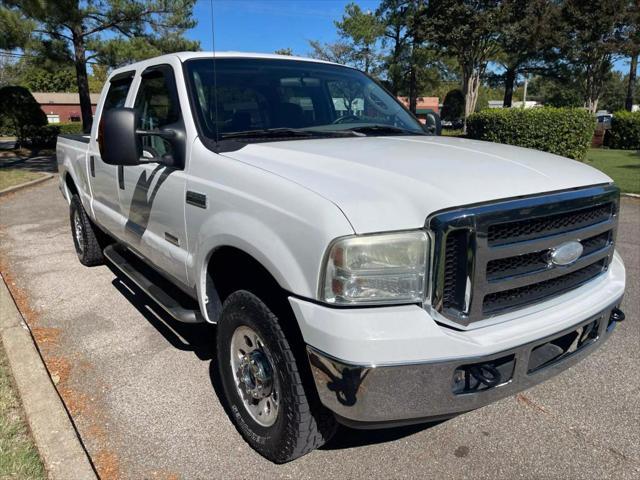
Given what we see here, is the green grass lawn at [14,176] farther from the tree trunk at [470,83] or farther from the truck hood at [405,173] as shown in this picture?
the tree trunk at [470,83]

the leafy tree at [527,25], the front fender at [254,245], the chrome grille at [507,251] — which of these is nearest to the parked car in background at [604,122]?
the leafy tree at [527,25]

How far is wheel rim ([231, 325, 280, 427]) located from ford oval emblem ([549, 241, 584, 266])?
4.33 ft

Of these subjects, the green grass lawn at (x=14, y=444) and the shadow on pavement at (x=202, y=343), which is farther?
the shadow on pavement at (x=202, y=343)

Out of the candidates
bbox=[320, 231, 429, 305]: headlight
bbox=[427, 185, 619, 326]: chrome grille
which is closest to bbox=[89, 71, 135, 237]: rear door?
bbox=[320, 231, 429, 305]: headlight

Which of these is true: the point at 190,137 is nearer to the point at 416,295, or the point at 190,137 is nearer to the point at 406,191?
the point at 406,191

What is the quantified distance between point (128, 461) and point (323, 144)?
192 centimetres

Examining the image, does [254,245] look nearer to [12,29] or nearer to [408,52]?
[12,29]

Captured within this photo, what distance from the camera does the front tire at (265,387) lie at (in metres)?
2.27

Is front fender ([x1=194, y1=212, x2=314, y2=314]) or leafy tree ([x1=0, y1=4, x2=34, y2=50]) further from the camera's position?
leafy tree ([x1=0, y1=4, x2=34, y2=50])

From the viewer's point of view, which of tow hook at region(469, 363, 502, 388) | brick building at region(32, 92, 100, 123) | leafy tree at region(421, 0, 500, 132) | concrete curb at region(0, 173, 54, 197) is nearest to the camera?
tow hook at region(469, 363, 502, 388)

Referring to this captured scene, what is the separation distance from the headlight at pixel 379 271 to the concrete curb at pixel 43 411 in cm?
159

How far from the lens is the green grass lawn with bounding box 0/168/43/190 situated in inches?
454

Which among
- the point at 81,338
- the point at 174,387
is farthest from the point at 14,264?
the point at 174,387

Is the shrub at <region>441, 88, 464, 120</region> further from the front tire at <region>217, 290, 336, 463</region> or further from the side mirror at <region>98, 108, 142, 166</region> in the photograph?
the front tire at <region>217, 290, 336, 463</region>
